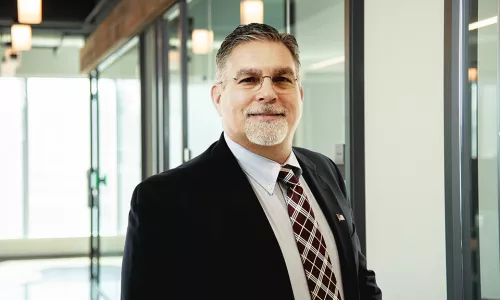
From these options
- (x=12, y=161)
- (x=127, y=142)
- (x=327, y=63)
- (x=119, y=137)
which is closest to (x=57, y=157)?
(x=12, y=161)

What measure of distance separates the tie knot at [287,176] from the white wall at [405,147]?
960 millimetres

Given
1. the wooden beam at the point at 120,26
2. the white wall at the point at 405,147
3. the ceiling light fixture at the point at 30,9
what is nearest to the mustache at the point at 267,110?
the white wall at the point at 405,147

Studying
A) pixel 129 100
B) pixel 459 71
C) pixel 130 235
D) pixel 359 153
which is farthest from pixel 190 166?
pixel 129 100

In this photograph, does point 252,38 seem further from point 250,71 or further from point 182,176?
point 182,176

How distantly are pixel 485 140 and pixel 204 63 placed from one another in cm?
243

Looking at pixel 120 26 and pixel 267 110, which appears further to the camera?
pixel 120 26

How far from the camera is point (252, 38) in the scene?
5.44ft

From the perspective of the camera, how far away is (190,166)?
64.3 inches

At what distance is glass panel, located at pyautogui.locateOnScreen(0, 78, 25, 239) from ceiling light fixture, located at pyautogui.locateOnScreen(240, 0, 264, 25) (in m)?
9.29

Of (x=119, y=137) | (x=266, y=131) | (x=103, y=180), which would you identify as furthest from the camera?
(x=103, y=180)

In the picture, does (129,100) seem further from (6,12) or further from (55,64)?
(55,64)

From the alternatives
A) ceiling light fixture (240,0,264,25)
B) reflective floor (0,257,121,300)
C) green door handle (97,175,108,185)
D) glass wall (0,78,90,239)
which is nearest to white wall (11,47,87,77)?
glass wall (0,78,90,239)

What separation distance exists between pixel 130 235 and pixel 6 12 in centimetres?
771

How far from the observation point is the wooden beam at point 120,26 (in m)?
5.27
